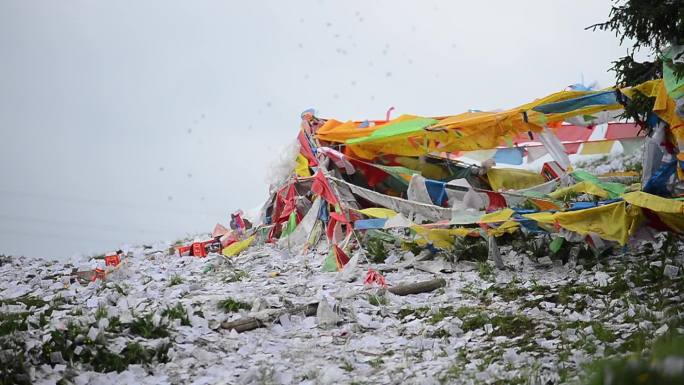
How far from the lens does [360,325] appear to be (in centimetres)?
727

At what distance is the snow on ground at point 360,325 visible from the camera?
574cm

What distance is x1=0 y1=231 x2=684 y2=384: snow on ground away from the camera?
5.74 m

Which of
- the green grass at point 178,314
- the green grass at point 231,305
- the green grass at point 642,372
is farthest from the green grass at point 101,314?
the green grass at point 642,372

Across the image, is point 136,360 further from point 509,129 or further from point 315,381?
point 509,129

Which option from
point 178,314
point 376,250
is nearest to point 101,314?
point 178,314

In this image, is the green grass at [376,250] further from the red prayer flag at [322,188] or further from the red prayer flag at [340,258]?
the red prayer flag at [322,188]

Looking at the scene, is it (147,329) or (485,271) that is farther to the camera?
(485,271)

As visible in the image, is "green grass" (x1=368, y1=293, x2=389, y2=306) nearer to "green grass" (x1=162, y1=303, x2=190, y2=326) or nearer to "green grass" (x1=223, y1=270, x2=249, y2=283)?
"green grass" (x1=162, y1=303, x2=190, y2=326)

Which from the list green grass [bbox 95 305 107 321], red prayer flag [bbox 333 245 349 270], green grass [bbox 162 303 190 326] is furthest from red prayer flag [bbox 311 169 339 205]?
green grass [bbox 95 305 107 321]

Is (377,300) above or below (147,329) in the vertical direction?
below

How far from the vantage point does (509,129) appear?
34.3ft

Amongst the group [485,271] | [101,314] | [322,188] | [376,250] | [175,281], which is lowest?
A: [485,271]

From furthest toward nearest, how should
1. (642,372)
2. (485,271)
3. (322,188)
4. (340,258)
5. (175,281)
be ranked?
(322,188) → (340,258) → (175,281) → (485,271) → (642,372)

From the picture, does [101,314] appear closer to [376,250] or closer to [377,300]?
[377,300]
